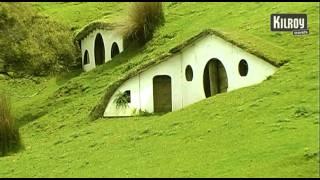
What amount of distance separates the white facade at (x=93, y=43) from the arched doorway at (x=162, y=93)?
32.6 ft

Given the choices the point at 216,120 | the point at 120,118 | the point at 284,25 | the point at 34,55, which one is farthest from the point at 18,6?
the point at 284,25

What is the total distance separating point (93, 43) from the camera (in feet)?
A: 142

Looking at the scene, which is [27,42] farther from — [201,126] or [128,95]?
[201,126]

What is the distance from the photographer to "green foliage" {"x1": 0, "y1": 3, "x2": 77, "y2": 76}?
3412 cm

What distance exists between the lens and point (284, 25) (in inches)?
553

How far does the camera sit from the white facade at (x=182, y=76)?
2725 cm

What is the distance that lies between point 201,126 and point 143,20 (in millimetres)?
16280

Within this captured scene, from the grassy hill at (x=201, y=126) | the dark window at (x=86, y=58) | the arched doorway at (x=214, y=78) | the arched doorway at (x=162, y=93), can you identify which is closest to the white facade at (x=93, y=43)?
the dark window at (x=86, y=58)

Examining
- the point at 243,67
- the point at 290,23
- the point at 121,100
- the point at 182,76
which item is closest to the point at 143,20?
the point at 182,76

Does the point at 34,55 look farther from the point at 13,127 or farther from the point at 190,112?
the point at 190,112

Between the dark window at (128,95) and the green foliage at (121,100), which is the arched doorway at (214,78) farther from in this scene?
the green foliage at (121,100)

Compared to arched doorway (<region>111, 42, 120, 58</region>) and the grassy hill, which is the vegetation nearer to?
the grassy hill

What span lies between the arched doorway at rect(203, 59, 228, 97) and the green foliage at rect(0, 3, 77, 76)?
10.0 metres

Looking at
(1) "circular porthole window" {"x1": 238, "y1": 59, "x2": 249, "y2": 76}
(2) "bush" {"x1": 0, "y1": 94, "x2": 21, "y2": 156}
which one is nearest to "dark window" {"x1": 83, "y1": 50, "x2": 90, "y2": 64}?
(2) "bush" {"x1": 0, "y1": 94, "x2": 21, "y2": 156}
